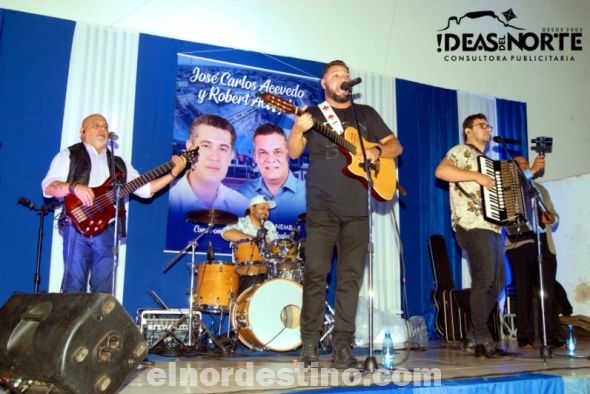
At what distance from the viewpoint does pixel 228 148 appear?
5902 millimetres

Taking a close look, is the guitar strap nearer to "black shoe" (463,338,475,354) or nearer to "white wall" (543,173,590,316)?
"black shoe" (463,338,475,354)

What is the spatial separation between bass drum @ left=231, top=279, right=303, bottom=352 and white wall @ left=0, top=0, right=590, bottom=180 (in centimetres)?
296

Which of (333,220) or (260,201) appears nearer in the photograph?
(333,220)

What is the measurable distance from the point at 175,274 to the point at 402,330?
2.56 metres

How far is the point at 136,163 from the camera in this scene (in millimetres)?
5547

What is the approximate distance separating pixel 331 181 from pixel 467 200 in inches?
55.1

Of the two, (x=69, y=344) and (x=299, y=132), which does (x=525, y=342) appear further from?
(x=69, y=344)

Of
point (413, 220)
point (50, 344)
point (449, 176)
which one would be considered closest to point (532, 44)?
point (413, 220)

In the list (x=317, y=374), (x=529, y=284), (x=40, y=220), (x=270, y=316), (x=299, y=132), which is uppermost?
(x=299, y=132)

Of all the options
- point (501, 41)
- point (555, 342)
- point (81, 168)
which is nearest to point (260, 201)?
point (81, 168)

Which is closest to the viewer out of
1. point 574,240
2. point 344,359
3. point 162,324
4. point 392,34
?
point 344,359

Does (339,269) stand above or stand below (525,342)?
above

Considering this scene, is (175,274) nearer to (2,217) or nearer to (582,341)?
(2,217)

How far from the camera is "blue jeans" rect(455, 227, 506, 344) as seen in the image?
4.05 meters
